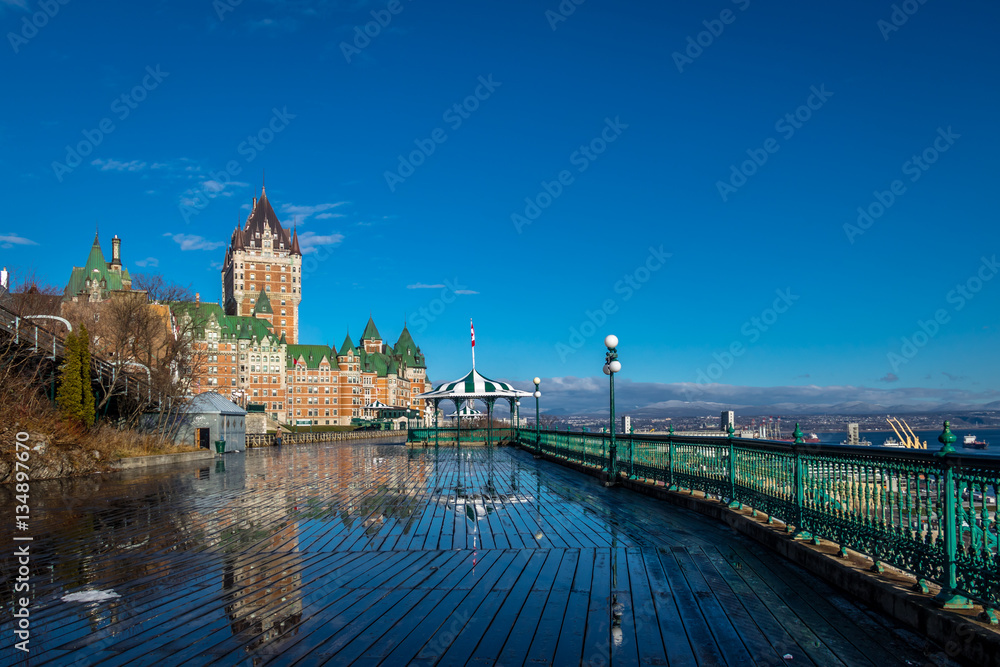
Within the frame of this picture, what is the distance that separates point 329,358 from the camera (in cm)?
14512

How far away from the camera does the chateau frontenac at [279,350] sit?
134 m

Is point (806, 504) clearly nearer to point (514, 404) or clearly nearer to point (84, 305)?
point (514, 404)

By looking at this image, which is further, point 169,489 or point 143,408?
point 143,408

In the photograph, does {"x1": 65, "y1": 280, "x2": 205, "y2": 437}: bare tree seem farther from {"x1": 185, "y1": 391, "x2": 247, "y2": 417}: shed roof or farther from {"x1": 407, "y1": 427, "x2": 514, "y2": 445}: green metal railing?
{"x1": 407, "y1": 427, "x2": 514, "y2": 445}: green metal railing

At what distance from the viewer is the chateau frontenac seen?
133750 millimetres

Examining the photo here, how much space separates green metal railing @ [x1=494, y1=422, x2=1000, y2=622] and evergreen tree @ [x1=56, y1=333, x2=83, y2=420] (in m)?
22.1

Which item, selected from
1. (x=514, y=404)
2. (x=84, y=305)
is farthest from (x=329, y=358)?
(x=514, y=404)

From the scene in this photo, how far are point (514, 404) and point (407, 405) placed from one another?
123868 millimetres

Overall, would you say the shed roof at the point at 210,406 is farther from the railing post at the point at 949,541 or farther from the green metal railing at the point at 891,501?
the railing post at the point at 949,541

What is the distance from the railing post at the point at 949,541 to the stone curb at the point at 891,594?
3.4 inches

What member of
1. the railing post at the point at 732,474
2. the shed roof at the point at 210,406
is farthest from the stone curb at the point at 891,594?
the shed roof at the point at 210,406

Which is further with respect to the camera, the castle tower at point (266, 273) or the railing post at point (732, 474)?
the castle tower at point (266, 273)

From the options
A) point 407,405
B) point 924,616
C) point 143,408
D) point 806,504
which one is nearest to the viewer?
point 924,616

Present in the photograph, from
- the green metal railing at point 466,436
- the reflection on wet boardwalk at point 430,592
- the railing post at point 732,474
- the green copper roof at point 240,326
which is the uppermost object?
the green copper roof at point 240,326
